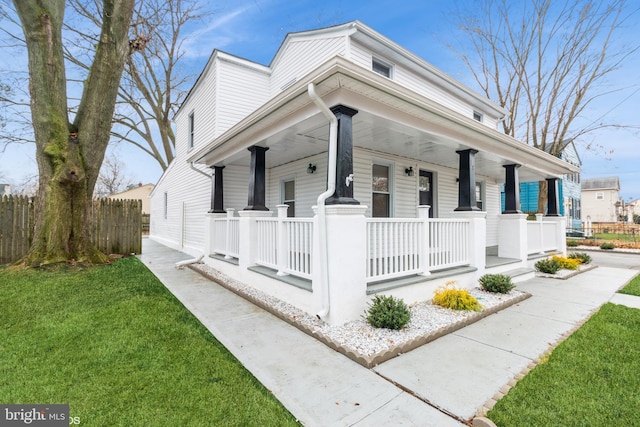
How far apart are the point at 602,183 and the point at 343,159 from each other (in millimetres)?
52073

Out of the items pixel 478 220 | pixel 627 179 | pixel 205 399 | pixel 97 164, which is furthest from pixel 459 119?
pixel 627 179

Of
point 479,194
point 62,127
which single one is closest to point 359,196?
point 479,194

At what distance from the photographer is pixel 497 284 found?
5004mm

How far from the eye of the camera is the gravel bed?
10.0ft

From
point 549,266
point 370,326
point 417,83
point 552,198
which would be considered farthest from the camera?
point 552,198

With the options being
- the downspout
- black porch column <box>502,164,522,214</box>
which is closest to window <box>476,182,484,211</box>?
black porch column <box>502,164,522,214</box>

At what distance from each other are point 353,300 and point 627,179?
61967 mm

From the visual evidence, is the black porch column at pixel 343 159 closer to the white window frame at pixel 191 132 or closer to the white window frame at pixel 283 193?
the white window frame at pixel 283 193

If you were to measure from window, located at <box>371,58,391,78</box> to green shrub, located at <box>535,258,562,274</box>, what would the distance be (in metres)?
6.27

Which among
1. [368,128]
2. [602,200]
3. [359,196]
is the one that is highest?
[602,200]

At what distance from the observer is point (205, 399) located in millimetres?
2162

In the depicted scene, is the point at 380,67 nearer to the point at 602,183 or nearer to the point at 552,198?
the point at 552,198

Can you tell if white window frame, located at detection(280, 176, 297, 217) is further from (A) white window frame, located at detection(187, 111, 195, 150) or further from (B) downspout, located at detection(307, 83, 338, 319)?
(A) white window frame, located at detection(187, 111, 195, 150)

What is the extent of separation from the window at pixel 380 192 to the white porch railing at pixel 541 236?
152 inches
